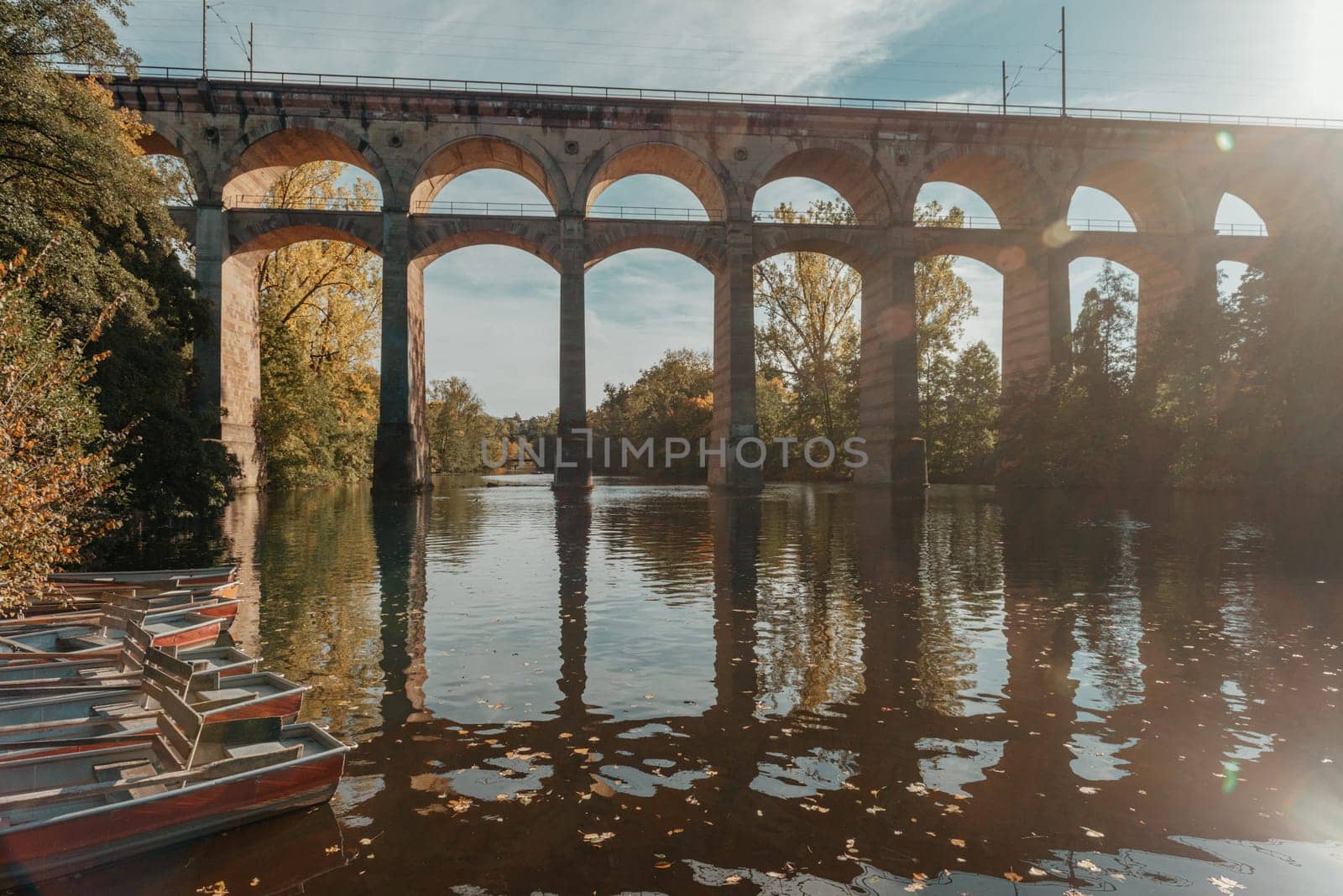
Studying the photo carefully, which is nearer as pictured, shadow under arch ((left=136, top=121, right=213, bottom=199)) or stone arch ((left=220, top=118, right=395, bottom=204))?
shadow under arch ((left=136, top=121, right=213, bottom=199))

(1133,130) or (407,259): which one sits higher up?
(1133,130)

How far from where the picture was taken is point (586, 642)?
26.4 ft

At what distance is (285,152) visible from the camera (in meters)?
34.2

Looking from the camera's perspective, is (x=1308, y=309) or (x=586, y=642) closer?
(x=586, y=642)

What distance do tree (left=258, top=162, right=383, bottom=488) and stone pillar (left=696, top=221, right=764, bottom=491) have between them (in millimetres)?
19315

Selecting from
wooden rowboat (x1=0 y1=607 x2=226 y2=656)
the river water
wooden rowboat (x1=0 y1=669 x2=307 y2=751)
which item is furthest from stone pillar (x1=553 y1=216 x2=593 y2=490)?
wooden rowboat (x1=0 y1=669 x2=307 y2=751)

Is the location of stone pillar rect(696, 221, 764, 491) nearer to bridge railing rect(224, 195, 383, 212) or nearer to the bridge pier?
the bridge pier

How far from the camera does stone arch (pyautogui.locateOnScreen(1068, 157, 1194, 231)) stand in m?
36.7

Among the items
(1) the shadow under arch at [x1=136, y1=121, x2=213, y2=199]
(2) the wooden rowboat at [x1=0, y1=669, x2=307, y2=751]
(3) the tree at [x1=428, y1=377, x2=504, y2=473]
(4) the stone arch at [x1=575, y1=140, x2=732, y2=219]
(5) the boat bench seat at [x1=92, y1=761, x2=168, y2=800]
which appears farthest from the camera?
(3) the tree at [x1=428, y1=377, x2=504, y2=473]

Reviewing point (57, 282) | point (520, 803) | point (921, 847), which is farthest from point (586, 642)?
point (57, 282)

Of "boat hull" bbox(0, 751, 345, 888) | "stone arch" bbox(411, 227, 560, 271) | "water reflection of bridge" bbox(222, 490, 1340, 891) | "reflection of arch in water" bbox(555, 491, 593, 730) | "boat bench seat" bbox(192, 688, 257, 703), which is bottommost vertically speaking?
"water reflection of bridge" bbox(222, 490, 1340, 891)

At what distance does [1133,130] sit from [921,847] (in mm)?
42187

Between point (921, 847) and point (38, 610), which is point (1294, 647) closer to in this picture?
point (921, 847)

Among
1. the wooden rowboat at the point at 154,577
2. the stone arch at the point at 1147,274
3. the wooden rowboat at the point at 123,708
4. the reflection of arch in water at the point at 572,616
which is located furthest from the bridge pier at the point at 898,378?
the wooden rowboat at the point at 123,708
